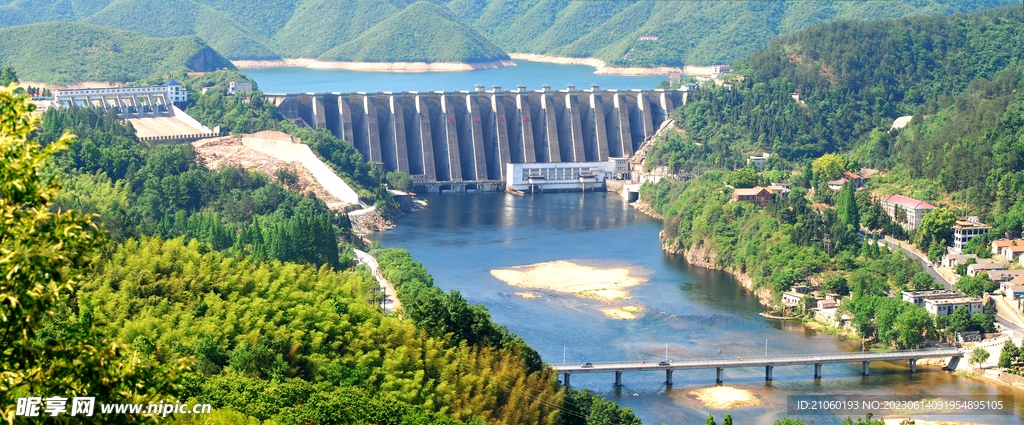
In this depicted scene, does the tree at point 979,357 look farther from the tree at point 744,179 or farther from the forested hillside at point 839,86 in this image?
the forested hillside at point 839,86

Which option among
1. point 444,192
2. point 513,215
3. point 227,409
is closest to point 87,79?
point 444,192

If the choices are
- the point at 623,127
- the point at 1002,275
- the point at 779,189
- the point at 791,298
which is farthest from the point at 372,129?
the point at 1002,275

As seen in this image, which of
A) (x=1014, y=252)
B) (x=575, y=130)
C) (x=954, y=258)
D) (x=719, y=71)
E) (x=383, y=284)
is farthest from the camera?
(x=719, y=71)

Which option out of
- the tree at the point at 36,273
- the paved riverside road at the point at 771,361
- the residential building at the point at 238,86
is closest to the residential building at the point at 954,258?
the paved riverside road at the point at 771,361

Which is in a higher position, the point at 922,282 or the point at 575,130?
the point at 575,130

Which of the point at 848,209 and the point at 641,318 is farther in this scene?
the point at 848,209

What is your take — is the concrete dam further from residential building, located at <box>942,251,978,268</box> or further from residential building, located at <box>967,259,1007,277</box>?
residential building, located at <box>967,259,1007,277</box>

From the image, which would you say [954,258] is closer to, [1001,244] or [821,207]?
[1001,244]
